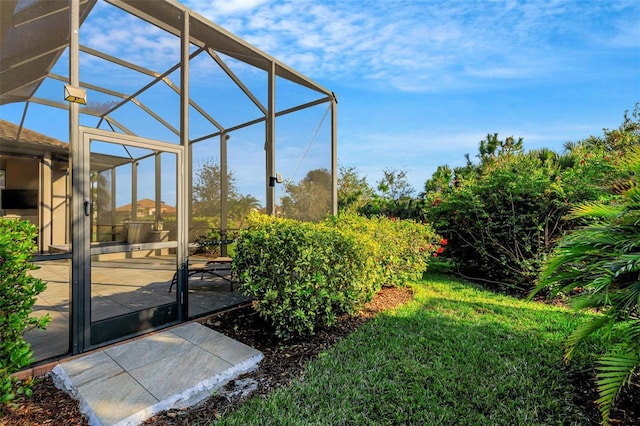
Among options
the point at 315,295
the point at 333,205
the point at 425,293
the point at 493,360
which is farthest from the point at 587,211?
the point at 333,205

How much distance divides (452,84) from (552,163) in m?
3.05

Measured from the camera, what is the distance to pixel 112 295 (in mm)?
3490

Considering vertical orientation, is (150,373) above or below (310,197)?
below

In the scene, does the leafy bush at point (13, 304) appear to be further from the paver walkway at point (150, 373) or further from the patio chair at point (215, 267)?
the patio chair at point (215, 267)

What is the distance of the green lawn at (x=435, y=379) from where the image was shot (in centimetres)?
196

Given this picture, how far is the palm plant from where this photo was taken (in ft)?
5.66

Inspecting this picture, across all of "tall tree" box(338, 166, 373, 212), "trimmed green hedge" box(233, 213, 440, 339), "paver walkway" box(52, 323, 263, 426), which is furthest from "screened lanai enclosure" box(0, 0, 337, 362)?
"tall tree" box(338, 166, 373, 212)

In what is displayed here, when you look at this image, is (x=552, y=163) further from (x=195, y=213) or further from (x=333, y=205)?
(x=195, y=213)

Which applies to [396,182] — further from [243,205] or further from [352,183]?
[243,205]

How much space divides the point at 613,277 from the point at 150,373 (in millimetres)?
3563

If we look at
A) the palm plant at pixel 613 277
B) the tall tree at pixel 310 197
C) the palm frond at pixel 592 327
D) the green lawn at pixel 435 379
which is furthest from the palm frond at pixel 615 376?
the tall tree at pixel 310 197

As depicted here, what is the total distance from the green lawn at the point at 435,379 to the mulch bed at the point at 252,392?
0.13 meters

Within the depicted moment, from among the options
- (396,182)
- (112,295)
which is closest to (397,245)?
(112,295)

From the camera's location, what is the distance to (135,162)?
353 cm
